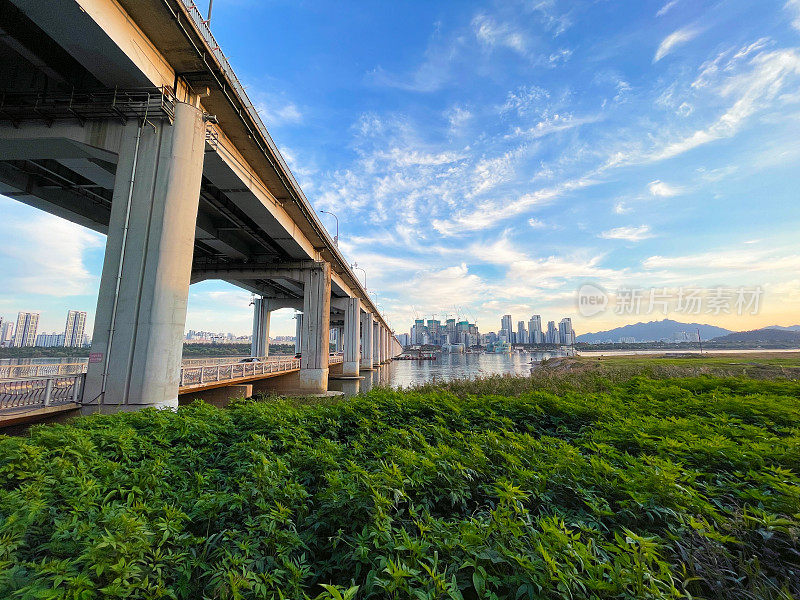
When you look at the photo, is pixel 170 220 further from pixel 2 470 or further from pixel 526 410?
pixel 526 410

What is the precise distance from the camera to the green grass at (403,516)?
2.21 meters

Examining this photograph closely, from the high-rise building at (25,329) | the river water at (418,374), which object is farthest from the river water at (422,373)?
the high-rise building at (25,329)

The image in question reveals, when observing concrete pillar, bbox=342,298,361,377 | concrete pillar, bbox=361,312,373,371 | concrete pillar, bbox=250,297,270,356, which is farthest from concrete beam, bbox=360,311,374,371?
concrete pillar, bbox=250,297,270,356

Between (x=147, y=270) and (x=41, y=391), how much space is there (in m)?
5.01

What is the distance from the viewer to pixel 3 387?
1082 cm

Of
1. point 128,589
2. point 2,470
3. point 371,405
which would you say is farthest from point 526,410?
point 2,470

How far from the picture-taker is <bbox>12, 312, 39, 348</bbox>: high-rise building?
67938 mm

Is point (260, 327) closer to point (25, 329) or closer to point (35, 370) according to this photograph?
point (35, 370)

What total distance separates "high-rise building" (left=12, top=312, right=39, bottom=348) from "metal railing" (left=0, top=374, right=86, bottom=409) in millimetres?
81127

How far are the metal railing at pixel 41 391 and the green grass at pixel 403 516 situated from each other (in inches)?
342

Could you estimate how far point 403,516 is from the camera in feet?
11.5

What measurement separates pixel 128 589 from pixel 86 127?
59.4 ft

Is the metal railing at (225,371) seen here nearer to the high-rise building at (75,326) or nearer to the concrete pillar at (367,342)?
the concrete pillar at (367,342)

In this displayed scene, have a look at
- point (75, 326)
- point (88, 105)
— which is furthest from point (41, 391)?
point (75, 326)
